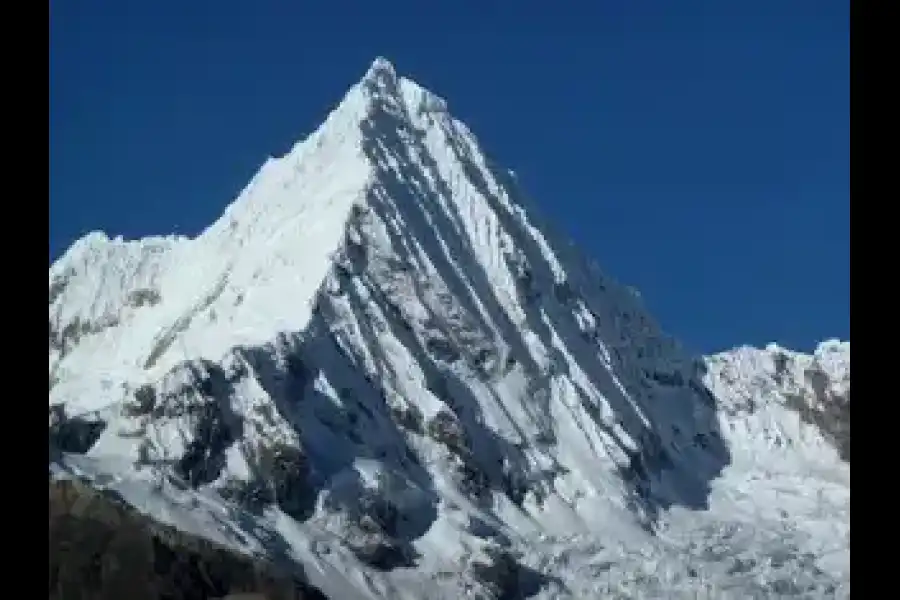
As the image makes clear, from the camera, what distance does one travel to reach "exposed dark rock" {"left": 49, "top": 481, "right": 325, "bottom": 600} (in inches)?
6216

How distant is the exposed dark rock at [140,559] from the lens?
157875 mm

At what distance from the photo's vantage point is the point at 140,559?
192 m
